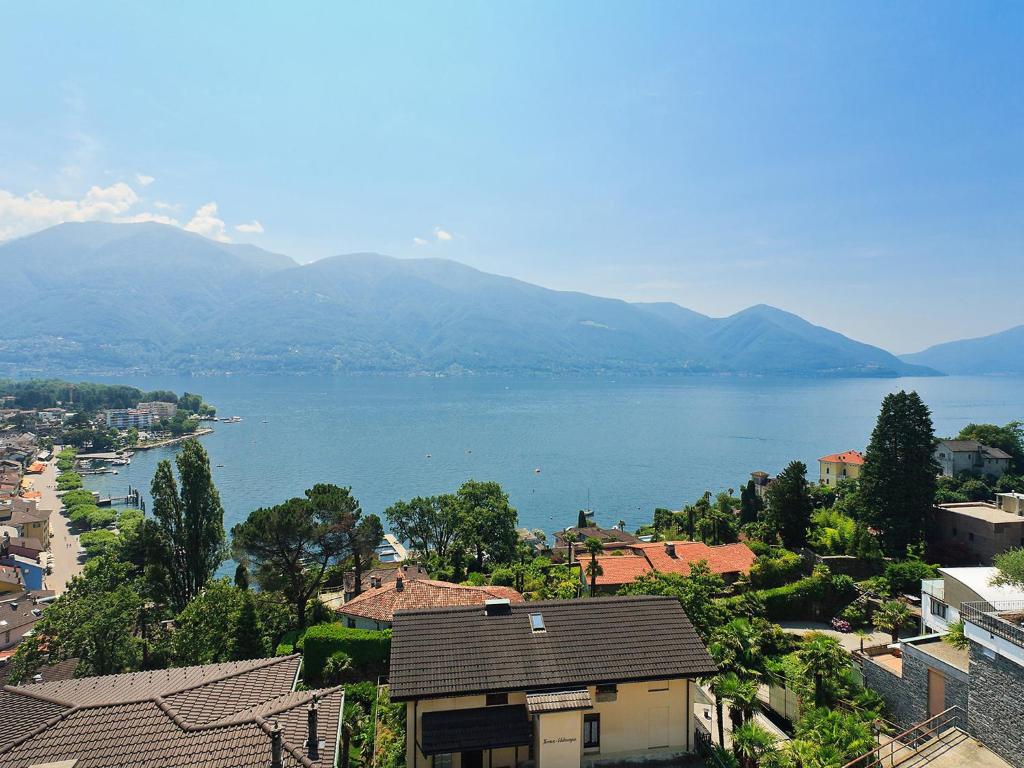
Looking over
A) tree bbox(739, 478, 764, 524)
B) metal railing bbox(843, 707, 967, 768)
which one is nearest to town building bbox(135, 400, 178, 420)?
tree bbox(739, 478, 764, 524)

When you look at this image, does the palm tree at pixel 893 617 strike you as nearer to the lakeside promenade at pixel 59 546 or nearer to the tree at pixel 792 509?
the tree at pixel 792 509

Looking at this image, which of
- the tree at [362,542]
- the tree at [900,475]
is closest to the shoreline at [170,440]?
the tree at [362,542]

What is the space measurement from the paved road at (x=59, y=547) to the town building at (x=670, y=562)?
126ft

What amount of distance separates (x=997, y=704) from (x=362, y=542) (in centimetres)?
2617

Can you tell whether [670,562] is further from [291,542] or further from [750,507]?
[291,542]

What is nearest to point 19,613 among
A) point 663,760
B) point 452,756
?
point 452,756

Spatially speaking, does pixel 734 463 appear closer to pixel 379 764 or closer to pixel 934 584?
pixel 934 584

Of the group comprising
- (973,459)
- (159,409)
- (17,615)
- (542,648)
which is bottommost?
(17,615)

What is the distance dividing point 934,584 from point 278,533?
29731 mm

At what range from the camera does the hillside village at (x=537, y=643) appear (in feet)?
39.0

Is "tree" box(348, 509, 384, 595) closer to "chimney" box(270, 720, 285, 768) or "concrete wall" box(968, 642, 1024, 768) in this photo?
"chimney" box(270, 720, 285, 768)

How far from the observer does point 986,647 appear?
45.3 feet

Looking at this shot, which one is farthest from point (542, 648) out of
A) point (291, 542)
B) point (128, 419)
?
point (128, 419)

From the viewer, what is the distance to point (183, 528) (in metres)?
30.7
